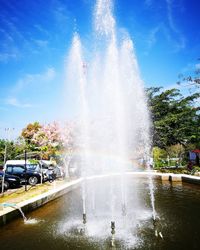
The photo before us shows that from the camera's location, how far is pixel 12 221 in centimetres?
885

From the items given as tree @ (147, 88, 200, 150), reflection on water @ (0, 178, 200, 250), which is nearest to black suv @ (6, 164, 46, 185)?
reflection on water @ (0, 178, 200, 250)

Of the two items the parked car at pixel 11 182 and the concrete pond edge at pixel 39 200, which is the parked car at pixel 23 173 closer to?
the parked car at pixel 11 182

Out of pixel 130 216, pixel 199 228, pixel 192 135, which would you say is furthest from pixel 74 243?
pixel 192 135

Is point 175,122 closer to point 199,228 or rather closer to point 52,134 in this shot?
point 52,134

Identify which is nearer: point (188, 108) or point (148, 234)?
point (148, 234)

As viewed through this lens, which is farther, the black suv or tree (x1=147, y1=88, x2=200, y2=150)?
tree (x1=147, y1=88, x2=200, y2=150)

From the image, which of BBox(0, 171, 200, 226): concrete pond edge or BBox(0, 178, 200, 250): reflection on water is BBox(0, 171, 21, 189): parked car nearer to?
BBox(0, 171, 200, 226): concrete pond edge

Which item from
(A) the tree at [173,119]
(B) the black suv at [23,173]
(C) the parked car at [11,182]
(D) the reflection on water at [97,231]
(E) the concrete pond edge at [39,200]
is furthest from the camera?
(A) the tree at [173,119]

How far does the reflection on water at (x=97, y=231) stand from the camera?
6754mm

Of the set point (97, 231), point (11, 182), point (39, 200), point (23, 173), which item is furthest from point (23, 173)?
point (97, 231)

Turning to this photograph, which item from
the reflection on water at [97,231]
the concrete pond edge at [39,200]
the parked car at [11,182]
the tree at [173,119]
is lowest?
the reflection on water at [97,231]

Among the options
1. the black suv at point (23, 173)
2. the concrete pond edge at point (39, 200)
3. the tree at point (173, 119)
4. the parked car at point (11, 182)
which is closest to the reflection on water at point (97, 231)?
the concrete pond edge at point (39, 200)

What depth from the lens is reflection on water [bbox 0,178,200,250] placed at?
675cm

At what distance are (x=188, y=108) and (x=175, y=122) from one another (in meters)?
2.79
